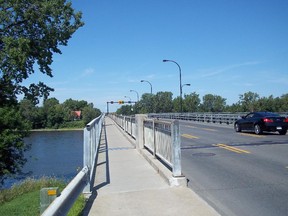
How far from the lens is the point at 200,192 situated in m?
7.21

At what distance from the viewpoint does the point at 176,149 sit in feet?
25.1

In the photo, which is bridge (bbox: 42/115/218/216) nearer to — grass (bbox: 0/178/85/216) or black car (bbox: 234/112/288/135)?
grass (bbox: 0/178/85/216)

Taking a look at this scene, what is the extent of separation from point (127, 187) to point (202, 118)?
1723 inches

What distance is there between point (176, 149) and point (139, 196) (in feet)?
4.66

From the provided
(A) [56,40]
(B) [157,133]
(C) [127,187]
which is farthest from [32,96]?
(C) [127,187]

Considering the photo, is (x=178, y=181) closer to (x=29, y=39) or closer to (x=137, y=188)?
(x=137, y=188)

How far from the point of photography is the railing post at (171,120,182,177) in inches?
297

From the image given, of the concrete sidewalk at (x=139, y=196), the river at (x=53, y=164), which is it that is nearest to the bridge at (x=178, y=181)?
the concrete sidewalk at (x=139, y=196)

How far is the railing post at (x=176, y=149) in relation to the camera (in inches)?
297

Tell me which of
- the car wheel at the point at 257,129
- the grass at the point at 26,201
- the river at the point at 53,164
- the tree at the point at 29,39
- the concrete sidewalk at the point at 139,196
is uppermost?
the tree at the point at 29,39

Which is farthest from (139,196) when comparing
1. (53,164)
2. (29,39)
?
(53,164)

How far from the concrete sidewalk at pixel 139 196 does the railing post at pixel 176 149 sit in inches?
14.9

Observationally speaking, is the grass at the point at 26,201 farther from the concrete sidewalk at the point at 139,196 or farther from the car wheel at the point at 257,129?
the car wheel at the point at 257,129

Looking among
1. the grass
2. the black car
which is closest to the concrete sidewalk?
the grass
